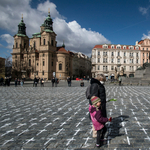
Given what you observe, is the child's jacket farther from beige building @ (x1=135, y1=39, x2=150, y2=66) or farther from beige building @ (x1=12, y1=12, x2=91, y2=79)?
beige building @ (x1=135, y1=39, x2=150, y2=66)

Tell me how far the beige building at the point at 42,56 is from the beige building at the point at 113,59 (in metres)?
16.1

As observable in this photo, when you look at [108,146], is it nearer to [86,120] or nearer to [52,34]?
[86,120]

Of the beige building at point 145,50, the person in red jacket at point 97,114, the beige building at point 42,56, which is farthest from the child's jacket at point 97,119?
the beige building at point 145,50

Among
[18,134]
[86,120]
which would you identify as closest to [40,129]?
[18,134]

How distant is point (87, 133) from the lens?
4016mm

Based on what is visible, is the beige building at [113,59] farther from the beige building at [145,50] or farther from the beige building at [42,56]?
the beige building at [42,56]

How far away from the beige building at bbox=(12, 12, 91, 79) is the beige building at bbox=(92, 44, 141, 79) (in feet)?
52.7

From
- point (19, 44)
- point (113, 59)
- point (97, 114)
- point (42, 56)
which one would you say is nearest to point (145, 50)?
point (113, 59)

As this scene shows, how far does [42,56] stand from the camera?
6975 cm

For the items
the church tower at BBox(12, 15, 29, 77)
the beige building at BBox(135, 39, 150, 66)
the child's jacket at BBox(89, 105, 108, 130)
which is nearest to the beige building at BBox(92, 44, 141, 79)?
the beige building at BBox(135, 39, 150, 66)

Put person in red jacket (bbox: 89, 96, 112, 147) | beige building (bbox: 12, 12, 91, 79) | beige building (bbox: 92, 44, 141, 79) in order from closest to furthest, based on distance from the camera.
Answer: person in red jacket (bbox: 89, 96, 112, 147), beige building (bbox: 92, 44, 141, 79), beige building (bbox: 12, 12, 91, 79)

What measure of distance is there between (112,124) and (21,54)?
78.9 metres

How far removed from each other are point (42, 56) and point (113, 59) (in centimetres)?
3208

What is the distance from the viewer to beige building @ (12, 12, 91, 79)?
68.8 metres
